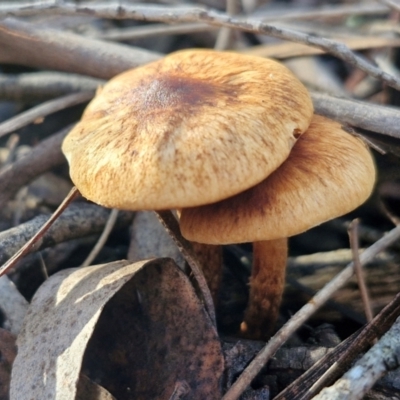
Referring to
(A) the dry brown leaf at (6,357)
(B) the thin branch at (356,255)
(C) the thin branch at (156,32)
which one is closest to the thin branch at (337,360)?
(B) the thin branch at (356,255)

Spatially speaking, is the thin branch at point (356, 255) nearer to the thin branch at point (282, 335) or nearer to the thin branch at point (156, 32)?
the thin branch at point (282, 335)

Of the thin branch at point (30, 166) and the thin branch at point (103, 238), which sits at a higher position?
the thin branch at point (30, 166)

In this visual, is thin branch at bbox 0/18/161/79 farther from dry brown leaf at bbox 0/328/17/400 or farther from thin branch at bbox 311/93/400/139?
dry brown leaf at bbox 0/328/17/400

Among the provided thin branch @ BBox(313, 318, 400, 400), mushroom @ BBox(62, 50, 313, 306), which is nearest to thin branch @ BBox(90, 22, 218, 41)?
mushroom @ BBox(62, 50, 313, 306)

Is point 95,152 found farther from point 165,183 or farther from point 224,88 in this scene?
point 224,88

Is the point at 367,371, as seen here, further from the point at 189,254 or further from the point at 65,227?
the point at 65,227

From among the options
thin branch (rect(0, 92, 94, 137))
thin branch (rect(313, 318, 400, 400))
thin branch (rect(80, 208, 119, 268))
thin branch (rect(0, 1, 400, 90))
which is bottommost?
thin branch (rect(80, 208, 119, 268))

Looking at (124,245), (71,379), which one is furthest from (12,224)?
(71,379)
